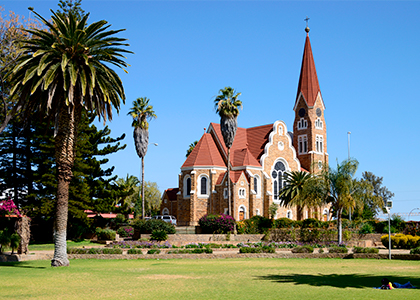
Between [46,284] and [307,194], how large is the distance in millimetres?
26533

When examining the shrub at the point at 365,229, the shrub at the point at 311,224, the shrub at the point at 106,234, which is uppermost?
the shrub at the point at 311,224

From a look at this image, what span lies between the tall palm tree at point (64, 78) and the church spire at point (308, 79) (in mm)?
49982

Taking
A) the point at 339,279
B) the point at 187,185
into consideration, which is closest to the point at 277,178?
the point at 187,185

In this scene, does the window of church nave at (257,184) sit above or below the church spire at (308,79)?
below

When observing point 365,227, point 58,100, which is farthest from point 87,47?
point 365,227

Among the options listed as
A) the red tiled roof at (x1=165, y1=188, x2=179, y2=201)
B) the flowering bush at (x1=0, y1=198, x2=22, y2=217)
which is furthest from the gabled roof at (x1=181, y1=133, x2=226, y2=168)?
the flowering bush at (x1=0, y1=198, x2=22, y2=217)

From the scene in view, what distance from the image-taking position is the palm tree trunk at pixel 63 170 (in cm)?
2139

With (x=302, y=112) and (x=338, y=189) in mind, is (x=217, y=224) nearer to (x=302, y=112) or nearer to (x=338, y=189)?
(x=338, y=189)

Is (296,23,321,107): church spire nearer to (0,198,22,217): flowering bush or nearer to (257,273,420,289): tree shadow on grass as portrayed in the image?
(0,198,22,217): flowering bush

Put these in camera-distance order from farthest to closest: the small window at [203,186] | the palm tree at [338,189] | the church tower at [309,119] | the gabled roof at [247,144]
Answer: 1. the church tower at [309,119]
2. the gabled roof at [247,144]
3. the small window at [203,186]
4. the palm tree at [338,189]

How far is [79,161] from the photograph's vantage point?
147 ft

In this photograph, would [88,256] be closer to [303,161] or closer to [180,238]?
[180,238]

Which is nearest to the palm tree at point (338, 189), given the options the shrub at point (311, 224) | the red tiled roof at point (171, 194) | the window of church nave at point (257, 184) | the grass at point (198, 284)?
the shrub at point (311, 224)

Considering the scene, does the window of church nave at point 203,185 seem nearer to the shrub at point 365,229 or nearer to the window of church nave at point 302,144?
the window of church nave at point 302,144
